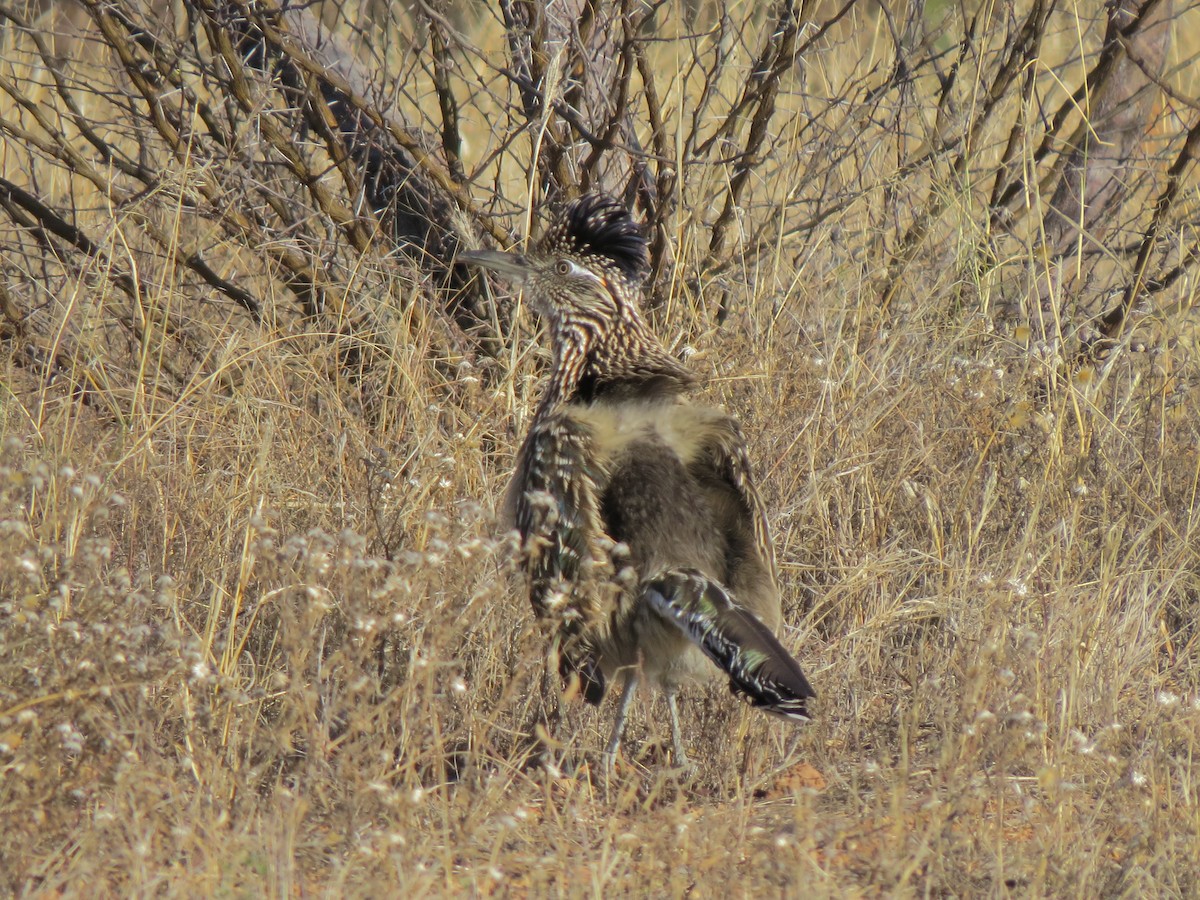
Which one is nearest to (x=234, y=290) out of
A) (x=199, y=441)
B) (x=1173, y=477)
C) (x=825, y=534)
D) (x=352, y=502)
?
(x=199, y=441)

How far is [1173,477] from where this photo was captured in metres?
6.11

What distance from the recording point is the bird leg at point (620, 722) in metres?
4.66

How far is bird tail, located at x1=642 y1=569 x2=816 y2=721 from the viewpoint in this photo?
13.4ft

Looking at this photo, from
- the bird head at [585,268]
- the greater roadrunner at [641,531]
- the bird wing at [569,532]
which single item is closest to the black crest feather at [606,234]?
the bird head at [585,268]

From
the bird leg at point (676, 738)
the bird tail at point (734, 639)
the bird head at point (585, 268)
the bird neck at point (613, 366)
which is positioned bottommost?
the bird leg at point (676, 738)

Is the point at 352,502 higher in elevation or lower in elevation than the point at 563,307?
lower

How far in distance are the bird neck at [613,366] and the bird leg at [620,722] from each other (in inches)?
35.6

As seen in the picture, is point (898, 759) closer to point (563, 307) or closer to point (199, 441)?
A: point (563, 307)

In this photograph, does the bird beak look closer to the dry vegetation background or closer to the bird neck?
the bird neck

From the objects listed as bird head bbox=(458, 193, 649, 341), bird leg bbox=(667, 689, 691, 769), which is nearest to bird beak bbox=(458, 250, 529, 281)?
bird head bbox=(458, 193, 649, 341)

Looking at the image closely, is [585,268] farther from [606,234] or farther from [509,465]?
[509,465]

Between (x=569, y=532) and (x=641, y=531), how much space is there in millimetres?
234

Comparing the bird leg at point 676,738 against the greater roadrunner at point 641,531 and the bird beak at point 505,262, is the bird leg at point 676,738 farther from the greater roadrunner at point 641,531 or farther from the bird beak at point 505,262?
the bird beak at point 505,262

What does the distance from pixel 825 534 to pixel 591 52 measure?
222 cm
